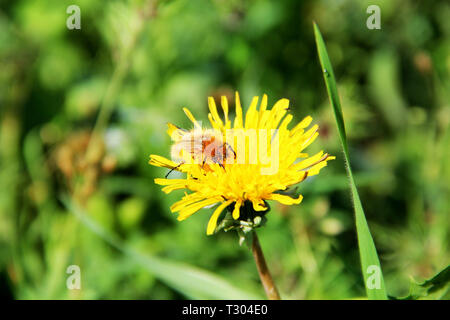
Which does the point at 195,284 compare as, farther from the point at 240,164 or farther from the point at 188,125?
the point at 188,125

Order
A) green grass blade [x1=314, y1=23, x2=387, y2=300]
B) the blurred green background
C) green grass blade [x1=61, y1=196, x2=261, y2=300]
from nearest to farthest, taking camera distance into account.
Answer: green grass blade [x1=314, y1=23, x2=387, y2=300]
green grass blade [x1=61, y1=196, x2=261, y2=300]
the blurred green background

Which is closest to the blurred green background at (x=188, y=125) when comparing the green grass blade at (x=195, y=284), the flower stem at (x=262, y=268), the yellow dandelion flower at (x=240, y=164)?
the green grass blade at (x=195, y=284)

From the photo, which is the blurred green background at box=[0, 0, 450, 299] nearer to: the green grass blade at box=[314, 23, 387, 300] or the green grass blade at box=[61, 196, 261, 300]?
the green grass blade at box=[61, 196, 261, 300]

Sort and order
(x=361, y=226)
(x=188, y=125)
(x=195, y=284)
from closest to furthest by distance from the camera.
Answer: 1. (x=361, y=226)
2. (x=195, y=284)
3. (x=188, y=125)

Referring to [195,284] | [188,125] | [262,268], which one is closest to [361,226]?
[262,268]

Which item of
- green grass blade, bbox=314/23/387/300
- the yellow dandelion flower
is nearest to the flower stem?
the yellow dandelion flower
